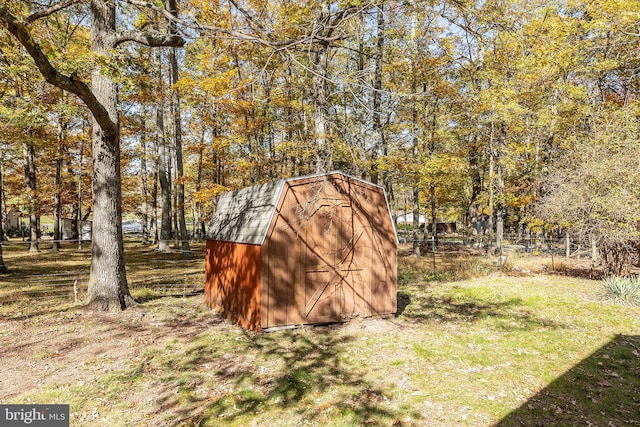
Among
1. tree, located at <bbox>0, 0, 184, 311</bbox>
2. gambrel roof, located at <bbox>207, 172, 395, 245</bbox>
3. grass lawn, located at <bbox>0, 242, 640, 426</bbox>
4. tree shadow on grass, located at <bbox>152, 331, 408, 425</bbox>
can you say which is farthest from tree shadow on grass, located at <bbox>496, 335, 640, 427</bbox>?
tree, located at <bbox>0, 0, 184, 311</bbox>

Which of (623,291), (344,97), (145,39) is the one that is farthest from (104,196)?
(623,291)

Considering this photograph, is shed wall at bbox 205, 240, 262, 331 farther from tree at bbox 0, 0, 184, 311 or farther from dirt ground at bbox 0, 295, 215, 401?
tree at bbox 0, 0, 184, 311

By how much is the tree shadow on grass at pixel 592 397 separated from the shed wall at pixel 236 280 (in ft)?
16.9

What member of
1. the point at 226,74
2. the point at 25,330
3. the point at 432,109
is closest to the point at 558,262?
the point at 432,109

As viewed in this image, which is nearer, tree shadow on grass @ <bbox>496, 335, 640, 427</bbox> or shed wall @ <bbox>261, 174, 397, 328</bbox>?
tree shadow on grass @ <bbox>496, 335, 640, 427</bbox>

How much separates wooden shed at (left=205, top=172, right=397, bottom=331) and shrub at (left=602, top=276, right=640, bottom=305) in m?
7.15

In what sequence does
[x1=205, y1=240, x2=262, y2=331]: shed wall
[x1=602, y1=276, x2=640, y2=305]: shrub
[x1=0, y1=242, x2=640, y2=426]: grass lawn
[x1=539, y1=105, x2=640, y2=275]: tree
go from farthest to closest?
[x1=539, y1=105, x2=640, y2=275]: tree < [x1=602, y1=276, x2=640, y2=305]: shrub < [x1=205, y1=240, x2=262, y2=331]: shed wall < [x1=0, y1=242, x2=640, y2=426]: grass lawn

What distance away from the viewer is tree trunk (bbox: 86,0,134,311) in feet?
28.3

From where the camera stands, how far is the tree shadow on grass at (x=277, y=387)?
15.8 feet

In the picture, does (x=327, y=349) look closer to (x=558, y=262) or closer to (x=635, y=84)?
(x=558, y=262)

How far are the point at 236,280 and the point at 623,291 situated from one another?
11557mm

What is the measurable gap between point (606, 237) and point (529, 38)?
32.7 feet

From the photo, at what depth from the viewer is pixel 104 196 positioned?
28.5ft

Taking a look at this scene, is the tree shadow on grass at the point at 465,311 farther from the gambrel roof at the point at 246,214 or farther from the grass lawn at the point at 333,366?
the gambrel roof at the point at 246,214
